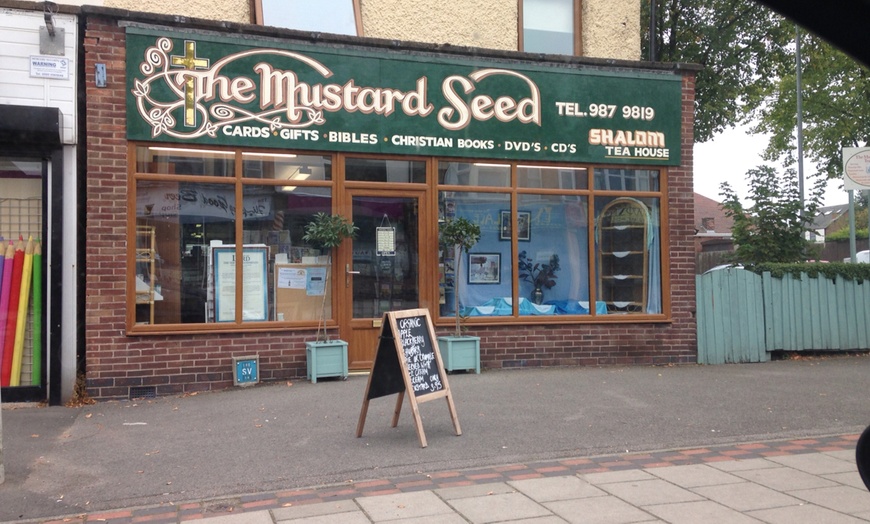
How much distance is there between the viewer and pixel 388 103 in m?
10.2

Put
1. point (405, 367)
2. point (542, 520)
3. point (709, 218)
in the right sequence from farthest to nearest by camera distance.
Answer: point (709, 218)
point (405, 367)
point (542, 520)

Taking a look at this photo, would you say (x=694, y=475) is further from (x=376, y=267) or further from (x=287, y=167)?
(x=287, y=167)

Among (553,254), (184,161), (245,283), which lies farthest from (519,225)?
(184,161)

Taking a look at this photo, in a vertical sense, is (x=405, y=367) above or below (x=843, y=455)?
above

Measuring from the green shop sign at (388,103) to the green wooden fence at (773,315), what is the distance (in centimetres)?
204

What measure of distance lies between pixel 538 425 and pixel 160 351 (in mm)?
4432

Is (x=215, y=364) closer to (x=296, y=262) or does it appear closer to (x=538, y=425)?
(x=296, y=262)

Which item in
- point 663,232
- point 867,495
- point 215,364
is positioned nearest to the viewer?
point 867,495

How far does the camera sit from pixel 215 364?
31.3ft

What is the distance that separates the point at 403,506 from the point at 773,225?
10.0m

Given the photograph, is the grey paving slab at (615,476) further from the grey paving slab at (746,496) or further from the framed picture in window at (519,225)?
the framed picture in window at (519,225)

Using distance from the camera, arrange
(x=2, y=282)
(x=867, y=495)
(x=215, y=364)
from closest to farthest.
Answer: (x=867, y=495), (x=2, y=282), (x=215, y=364)

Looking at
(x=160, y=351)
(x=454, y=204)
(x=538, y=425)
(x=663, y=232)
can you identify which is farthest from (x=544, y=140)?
(x=160, y=351)

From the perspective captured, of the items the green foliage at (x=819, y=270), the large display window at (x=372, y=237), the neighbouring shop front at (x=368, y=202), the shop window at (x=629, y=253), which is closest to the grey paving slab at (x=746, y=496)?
the neighbouring shop front at (x=368, y=202)
